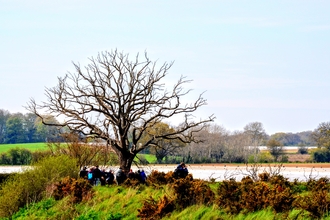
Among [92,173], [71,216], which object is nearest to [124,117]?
[92,173]

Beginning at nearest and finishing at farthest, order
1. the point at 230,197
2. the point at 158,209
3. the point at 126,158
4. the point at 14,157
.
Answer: the point at 230,197 → the point at 158,209 → the point at 126,158 → the point at 14,157

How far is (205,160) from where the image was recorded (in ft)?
230

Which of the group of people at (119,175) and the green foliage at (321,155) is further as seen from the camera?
the green foliage at (321,155)

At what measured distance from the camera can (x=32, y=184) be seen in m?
24.6

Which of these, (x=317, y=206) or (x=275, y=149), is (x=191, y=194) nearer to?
(x=317, y=206)

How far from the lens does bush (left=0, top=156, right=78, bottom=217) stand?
22938mm

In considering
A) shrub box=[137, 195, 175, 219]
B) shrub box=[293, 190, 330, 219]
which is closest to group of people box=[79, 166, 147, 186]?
shrub box=[137, 195, 175, 219]

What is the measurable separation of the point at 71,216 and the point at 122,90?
38.9ft

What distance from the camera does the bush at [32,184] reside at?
2294 centimetres

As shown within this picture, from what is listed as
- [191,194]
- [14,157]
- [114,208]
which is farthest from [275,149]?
[191,194]

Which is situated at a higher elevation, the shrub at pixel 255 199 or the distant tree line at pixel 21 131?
the distant tree line at pixel 21 131

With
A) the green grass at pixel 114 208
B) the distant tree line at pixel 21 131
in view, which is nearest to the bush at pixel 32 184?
the green grass at pixel 114 208

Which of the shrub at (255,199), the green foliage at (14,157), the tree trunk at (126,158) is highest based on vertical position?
the green foliage at (14,157)

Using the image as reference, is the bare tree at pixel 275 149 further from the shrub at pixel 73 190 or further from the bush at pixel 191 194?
the bush at pixel 191 194
